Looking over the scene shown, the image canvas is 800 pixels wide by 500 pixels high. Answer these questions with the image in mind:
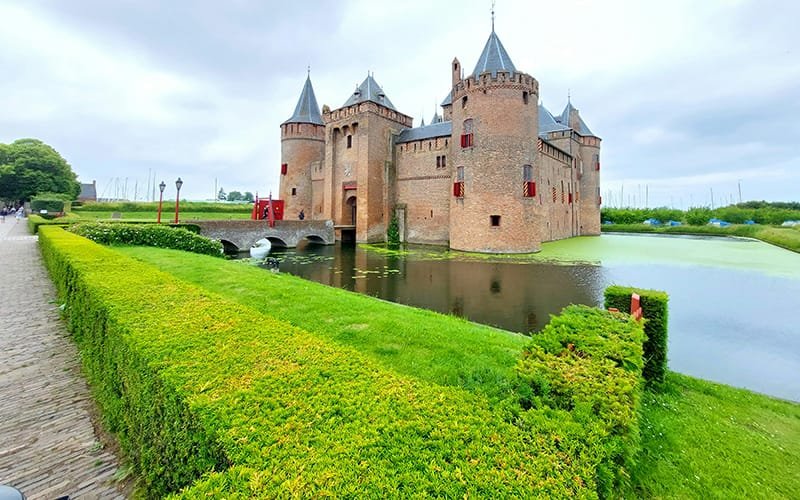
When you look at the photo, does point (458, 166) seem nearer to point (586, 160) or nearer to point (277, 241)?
point (277, 241)

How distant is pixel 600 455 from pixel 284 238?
853 inches

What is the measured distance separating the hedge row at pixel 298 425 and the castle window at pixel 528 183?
→ 1824cm

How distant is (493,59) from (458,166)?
5688mm

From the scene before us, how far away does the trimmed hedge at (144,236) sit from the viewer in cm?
1146

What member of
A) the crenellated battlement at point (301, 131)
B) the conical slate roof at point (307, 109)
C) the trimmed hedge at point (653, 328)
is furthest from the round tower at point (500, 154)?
the trimmed hedge at point (653, 328)

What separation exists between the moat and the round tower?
1887mm

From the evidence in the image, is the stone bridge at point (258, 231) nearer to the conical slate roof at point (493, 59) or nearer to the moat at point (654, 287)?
the moat at point (654, 287)

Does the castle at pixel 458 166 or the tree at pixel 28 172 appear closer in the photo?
the castle at pixel 458 166

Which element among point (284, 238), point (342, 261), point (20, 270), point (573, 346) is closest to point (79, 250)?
point (20, 270)

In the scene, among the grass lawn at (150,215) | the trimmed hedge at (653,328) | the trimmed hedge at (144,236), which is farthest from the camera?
the grass lawn at (150,215)

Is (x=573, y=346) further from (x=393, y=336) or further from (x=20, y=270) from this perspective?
(x=20, y=270)

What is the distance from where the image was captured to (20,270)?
9.19 m

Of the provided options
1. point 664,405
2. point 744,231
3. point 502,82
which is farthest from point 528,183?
point 744,231

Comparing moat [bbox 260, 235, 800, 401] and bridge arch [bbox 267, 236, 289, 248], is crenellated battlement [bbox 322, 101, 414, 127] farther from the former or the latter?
moat [bbox 260, 235, 800, 401]
